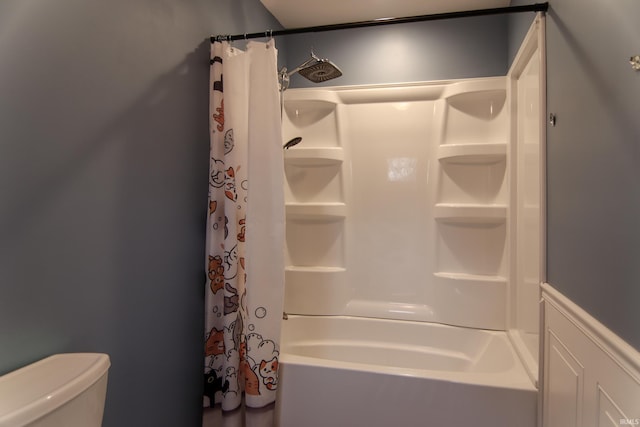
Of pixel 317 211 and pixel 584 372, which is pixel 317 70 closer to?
pixel 317 211

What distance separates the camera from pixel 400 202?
238 centimetres

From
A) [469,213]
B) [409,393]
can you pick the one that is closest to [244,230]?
[409,393]

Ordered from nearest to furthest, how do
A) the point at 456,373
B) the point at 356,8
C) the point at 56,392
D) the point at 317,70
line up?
the point at 56,392 < the point at 456,373 < the point at 317,70 < the point at 356,8

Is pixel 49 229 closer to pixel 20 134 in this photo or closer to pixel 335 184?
pixel 20 134

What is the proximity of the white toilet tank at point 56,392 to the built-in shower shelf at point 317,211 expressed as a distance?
1634 mm

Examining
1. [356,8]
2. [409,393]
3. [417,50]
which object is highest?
[356,8]

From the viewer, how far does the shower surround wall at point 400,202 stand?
220cm

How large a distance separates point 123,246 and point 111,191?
7.6 inches

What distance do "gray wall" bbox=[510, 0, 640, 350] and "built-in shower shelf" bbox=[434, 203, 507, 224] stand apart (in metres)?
0.85

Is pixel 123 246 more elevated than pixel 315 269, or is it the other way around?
pixel 123 246

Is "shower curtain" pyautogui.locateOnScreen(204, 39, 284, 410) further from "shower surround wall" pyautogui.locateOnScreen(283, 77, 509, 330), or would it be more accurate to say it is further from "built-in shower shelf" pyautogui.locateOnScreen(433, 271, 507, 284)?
Result: "built-in shower shelf" pyautogui.locateOnScreen(433, 271, 507, 284)

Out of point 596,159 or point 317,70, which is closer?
point 596,159

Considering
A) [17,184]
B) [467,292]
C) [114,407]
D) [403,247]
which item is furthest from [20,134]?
[467,292]

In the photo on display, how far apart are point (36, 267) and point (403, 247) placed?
Result: 1964 mm
